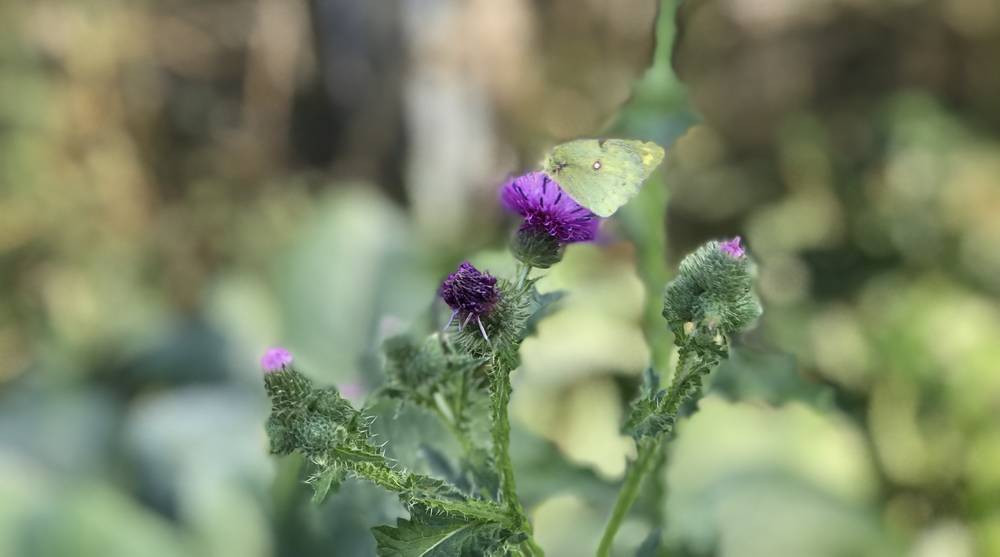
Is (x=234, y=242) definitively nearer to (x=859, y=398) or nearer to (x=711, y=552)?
(x=859, y=398)

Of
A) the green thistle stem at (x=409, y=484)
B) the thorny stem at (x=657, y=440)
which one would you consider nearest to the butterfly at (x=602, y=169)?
the thorny stem at (x=657, y=440)

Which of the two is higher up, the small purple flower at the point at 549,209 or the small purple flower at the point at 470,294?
the small purple flower at the point at 549,209

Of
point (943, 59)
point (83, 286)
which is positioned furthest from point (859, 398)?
point (83, 286)

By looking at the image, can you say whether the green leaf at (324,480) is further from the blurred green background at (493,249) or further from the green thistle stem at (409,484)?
the blurred green background at (493,249)

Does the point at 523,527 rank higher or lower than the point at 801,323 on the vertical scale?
lower

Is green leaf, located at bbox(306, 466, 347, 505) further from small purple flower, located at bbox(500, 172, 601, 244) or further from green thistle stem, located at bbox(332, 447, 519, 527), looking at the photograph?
small purple flower, located at bbox(500, 172, 601, 244)

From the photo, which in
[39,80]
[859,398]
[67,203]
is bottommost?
[859,398]
